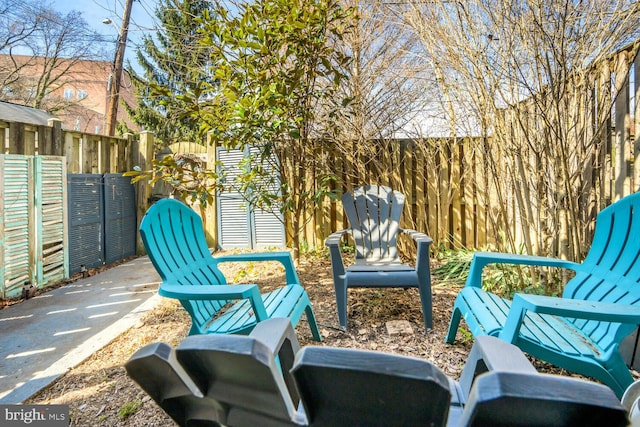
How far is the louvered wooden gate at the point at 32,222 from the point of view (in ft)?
11.6

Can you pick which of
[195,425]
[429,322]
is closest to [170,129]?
[429,322]

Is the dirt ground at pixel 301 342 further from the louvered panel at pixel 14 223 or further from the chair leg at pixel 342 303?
the louvered panel at pixel 14 223

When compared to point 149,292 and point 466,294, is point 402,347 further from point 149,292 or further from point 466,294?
point 149,292

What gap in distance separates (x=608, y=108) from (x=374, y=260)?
2.06 metres

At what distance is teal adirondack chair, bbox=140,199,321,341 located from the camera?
169cm

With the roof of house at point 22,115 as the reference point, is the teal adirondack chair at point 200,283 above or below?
below

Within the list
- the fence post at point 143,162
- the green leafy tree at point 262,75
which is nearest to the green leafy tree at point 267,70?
the green leafy tree at point 262,75

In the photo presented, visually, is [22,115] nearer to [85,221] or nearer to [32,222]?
[85,221]

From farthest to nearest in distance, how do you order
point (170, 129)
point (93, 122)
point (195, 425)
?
1. point (93, 122)
2. point (170, 129)
3. point (195, 425)

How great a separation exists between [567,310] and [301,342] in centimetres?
158

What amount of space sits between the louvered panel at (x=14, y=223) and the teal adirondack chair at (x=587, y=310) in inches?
159

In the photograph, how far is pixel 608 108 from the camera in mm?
2520

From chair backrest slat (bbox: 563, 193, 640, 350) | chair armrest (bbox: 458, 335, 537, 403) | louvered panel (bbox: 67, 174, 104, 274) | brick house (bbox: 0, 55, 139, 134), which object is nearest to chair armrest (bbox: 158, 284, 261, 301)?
chair armrest (bbox: 458, 335, 537, 403)

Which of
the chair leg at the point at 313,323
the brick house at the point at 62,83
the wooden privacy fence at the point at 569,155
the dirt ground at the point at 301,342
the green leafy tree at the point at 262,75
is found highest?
the brick house at the point at 62,83
